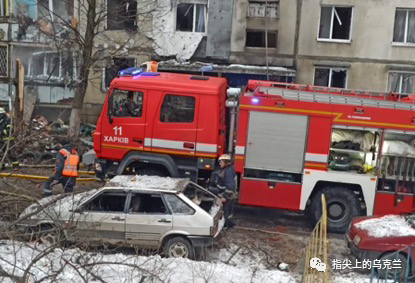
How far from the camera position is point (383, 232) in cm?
838

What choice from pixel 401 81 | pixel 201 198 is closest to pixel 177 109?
pixel 201 198

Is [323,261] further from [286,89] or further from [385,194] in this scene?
[286,89]

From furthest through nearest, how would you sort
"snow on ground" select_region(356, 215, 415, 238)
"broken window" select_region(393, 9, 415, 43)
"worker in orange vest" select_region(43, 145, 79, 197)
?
1. "broken window" select_region(393, 9, 415, 43)
2. "worker in orange vest" select_region(43, 145, 79, 197)
3. "snow on ground" select_region(356, 215, 415, 238)

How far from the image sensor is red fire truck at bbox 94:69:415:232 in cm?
1034

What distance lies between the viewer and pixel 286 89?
11.2m

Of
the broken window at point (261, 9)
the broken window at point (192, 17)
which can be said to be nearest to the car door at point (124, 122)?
the broken window at point (192, 17)

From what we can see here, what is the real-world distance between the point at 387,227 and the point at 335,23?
1313 centimetres

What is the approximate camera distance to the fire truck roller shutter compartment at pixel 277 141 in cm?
1043

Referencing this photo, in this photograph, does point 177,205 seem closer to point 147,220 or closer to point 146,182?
point 147,220

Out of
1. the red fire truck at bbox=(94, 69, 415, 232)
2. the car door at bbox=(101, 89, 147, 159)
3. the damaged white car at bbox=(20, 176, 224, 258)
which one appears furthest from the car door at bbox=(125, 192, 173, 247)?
the car door at bbox=(101, 89, 147, 159)

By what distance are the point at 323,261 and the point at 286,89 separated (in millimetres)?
4510

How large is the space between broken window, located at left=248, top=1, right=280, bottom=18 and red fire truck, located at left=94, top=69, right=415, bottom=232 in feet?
31.9

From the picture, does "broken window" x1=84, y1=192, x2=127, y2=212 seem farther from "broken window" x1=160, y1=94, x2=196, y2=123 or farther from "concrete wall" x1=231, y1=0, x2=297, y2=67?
"concrete wall" x1=231, y1=0, x2=297, y2=67

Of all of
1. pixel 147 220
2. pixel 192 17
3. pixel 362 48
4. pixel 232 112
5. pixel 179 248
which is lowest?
pixel 179 248
